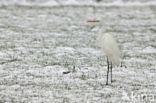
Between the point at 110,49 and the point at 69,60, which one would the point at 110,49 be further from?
the point at 69,60

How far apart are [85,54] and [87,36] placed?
4.39 metres

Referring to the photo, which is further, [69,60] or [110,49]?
[69,60]

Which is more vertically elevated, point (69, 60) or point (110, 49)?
point (110, 49)

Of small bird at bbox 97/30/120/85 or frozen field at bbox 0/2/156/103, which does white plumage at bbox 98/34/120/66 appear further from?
frozen field at bbox 0/2/156/103

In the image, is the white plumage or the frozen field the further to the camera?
the white plumage

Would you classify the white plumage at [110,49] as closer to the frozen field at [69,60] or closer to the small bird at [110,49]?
the small bird at [110,49]

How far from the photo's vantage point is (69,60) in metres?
12.4

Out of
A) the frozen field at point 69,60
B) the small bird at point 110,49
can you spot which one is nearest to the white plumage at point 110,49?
the small bird at point 110,49

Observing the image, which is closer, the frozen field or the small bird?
the frozen field

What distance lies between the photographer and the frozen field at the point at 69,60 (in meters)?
8.41

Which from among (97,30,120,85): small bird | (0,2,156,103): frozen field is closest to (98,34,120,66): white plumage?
(97,30,120,85): small bird

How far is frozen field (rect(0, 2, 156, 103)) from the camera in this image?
841 centimetres

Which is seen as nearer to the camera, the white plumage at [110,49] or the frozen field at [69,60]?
the frozen field at [69,60]

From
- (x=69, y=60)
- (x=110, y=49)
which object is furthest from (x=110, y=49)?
(x=69, y=60)
